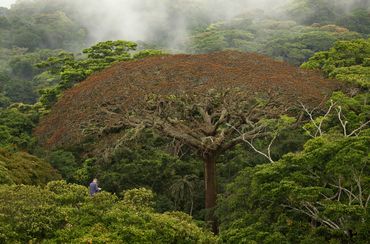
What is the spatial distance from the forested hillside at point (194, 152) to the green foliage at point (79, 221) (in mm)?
24

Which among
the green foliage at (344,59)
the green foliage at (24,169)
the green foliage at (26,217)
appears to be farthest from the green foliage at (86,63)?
the green foliage at (26,217)

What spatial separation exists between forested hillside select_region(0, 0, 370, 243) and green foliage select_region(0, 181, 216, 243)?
0.08 ft

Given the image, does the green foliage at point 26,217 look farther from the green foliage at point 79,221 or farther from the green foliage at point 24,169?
the green foliage at point 24,169

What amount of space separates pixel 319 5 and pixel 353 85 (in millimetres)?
49521

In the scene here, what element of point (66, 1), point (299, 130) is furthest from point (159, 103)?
point (66, 1)

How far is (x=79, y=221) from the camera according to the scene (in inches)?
352

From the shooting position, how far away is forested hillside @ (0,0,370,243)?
912cm

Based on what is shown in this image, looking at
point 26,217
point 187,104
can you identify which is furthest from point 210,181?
point 26,217

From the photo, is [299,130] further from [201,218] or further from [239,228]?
[239,228]

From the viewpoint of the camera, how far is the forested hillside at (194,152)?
29.9 feet

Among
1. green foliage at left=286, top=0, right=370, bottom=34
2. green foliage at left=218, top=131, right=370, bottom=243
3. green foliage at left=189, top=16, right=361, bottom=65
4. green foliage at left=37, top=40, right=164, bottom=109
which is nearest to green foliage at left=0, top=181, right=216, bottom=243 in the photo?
green foliage at left=218, top=131, right=370, bottom=243

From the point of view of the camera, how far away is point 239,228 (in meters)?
10.5

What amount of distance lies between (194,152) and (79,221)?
9.06 metres

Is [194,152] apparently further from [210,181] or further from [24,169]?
[24,169]
